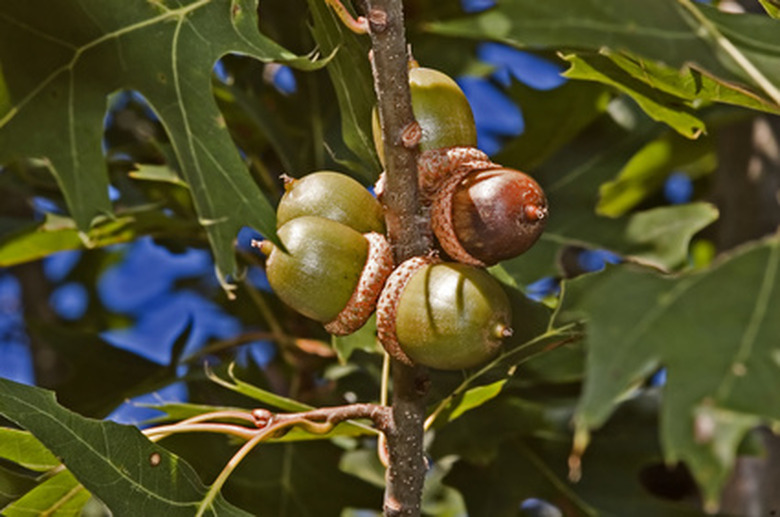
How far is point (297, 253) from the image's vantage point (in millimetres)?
1076

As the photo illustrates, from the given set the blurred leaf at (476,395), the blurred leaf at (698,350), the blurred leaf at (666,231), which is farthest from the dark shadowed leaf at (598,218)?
the blurred leaf at (698,350)

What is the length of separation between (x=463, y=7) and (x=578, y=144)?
364 mm

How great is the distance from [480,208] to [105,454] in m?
0.44

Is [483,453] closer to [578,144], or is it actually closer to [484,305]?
[484,305]

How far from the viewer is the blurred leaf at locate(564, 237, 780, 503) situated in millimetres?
688

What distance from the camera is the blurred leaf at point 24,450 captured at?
1.15 m

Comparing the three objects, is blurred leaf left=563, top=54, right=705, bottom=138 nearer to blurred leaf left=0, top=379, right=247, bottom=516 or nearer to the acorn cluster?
the acorn cluster

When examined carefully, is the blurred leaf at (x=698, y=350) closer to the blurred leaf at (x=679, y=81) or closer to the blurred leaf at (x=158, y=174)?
the blurred leaf at (x=679, y=81)

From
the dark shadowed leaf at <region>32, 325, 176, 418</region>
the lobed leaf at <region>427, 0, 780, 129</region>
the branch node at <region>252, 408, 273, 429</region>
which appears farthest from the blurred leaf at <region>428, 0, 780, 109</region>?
the dark shadowed leaf at <region>32, 325, 176, 418</region>

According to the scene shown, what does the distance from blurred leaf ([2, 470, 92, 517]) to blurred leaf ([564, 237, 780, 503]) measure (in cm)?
65

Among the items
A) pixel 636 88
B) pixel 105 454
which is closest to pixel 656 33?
pixel 636 88

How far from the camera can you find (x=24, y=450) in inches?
46.1

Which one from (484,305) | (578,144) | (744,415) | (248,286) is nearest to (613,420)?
(578,144)

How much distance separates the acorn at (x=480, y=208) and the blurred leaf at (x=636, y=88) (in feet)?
0.56
